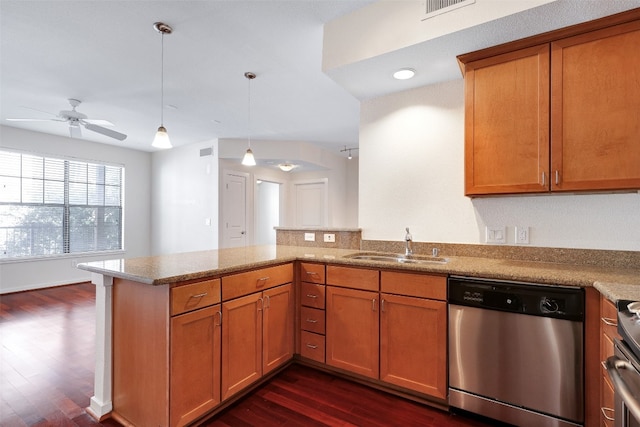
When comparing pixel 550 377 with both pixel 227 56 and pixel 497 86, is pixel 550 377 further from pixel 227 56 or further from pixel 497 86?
pixel 227 56

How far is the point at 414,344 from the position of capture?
6.50 ft

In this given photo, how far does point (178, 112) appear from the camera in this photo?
4164mm

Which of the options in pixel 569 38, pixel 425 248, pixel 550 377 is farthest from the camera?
pixel 425 248

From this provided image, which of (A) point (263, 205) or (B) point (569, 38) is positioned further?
(A) point (263, 205)

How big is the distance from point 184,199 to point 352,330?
487 cm

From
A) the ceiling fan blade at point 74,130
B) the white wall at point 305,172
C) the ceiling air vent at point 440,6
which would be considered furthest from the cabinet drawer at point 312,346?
the white wall at point 305,172

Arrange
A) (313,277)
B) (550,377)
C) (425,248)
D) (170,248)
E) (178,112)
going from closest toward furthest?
(550,377)
(313,277)
(425,248)
(178,112)
(170,248)

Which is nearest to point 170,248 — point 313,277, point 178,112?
point 178,112

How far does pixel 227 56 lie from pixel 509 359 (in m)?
3.01

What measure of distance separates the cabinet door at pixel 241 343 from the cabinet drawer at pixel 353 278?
54cm

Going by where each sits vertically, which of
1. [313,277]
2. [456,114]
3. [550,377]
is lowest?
[550,377]

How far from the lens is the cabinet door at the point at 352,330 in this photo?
6.97 feet

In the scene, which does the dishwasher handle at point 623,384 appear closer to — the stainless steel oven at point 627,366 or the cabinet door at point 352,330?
the stainless steel oven at point 627,366

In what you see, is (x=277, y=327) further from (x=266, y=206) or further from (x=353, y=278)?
(x=266, y=206)
